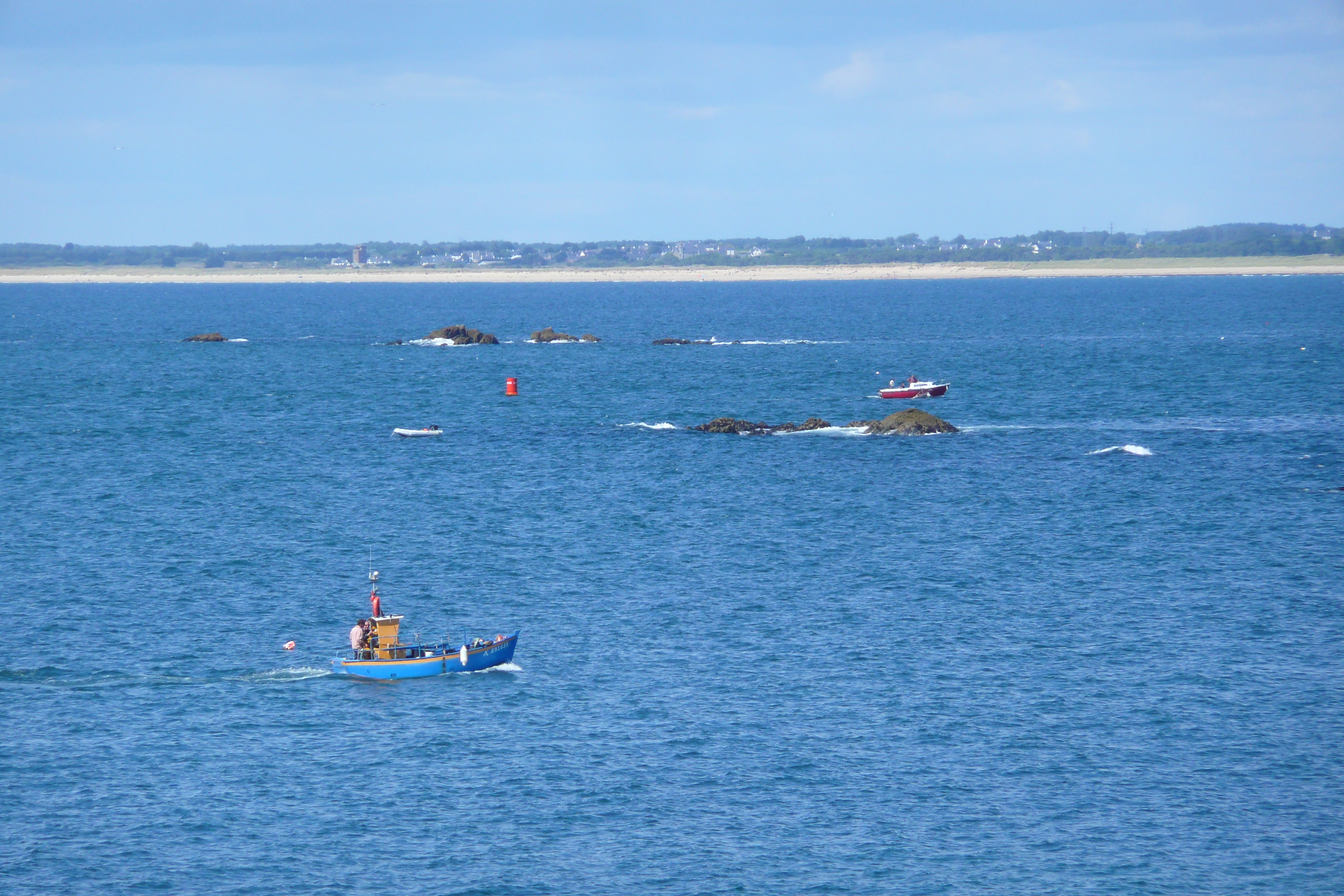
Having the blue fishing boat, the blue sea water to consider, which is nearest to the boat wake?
the blue sea water

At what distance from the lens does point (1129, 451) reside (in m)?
95.2

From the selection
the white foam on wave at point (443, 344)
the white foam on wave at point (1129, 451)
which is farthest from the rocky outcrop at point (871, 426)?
the white foam on wave at point (443, 344)

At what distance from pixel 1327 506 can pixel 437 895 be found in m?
57.6

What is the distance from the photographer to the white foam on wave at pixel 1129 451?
3713 inches

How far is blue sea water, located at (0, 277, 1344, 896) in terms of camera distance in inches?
1460

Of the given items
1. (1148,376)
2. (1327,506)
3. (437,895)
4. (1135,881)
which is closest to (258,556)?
(437,895)

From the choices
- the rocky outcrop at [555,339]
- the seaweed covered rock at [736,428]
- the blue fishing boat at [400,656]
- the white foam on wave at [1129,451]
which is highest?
the rocky outcrop at [555,339]

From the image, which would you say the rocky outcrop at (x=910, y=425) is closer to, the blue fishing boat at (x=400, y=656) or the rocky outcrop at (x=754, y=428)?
the rocky outcrop at (x=754, y=428)

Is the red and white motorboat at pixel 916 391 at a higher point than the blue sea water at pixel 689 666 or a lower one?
higher

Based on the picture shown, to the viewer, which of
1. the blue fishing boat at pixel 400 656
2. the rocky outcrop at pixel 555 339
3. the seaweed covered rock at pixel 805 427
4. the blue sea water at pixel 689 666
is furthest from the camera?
the rocky outcrop at pixel 555 339

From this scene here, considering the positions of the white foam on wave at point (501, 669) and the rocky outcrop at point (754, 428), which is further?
the rocky outcrop at point (754, 428)

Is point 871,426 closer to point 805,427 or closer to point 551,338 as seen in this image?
point 805,427

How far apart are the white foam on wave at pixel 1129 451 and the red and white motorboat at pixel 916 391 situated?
18.2 meters

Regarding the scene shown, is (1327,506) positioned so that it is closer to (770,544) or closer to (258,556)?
(770,544)
